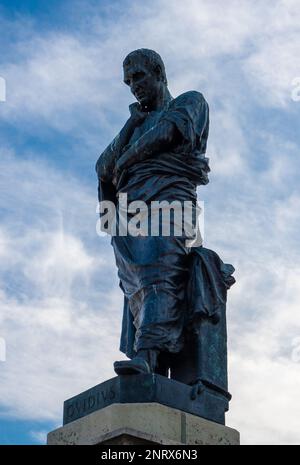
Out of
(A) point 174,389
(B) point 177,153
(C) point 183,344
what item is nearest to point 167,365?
(C) point 183,344

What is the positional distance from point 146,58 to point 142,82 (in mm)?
286

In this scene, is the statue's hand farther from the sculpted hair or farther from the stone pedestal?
the stone pedestal

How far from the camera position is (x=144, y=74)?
11492mm

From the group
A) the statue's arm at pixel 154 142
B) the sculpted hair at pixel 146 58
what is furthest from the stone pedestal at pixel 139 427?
the sculpted hair at pixel 146 58

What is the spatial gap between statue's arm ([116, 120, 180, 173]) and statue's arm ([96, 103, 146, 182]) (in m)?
0.43

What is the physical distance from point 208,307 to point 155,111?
2.73 meters

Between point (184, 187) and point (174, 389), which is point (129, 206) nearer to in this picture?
point (184, 187)

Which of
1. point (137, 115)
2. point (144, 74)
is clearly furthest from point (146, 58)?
point (137, 115)

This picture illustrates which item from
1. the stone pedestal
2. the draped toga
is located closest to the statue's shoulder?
the draped toga

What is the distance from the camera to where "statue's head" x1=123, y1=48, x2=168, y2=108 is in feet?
37.7

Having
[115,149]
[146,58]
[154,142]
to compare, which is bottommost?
[154,142]

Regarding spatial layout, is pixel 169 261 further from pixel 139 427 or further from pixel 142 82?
pixel 142 82

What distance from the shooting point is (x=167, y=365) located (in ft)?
34.1
